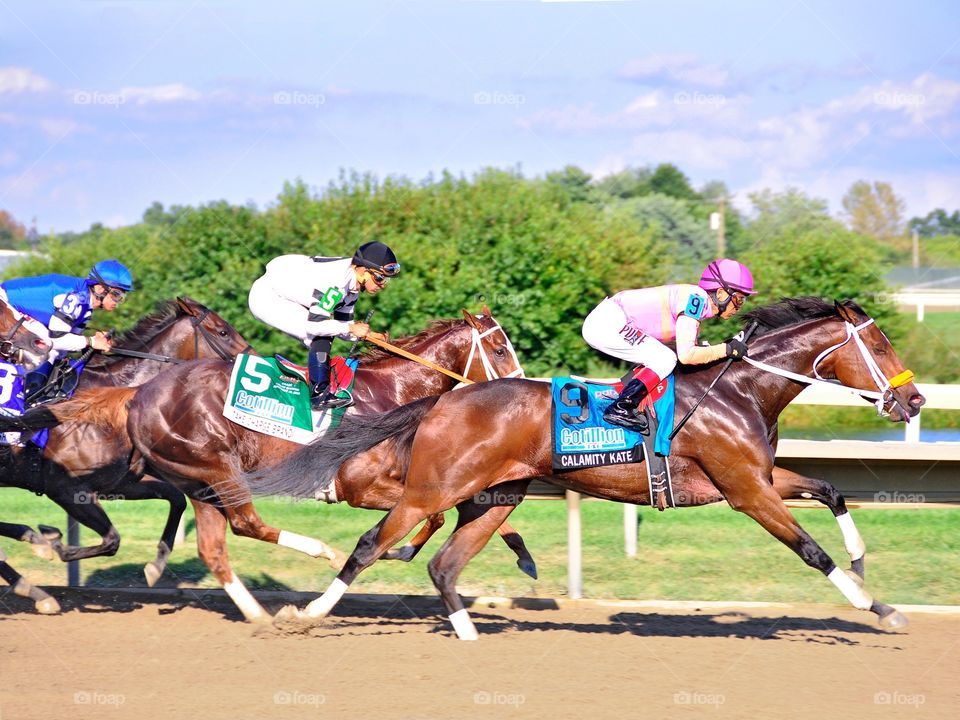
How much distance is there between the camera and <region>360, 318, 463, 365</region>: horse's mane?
21.7ft

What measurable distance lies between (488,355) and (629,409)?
55.8 inches

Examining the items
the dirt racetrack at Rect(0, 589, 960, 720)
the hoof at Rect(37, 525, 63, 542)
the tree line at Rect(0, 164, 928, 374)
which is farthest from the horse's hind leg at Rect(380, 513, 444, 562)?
the tree line at Rect(0, 164, 928, 374)

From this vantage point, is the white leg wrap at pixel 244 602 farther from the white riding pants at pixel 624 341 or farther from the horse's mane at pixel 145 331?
the white riding pants at pixel 624 341

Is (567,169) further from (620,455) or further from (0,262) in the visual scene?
(620,455)

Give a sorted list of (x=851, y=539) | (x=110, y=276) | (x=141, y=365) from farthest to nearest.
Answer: (x=141, y=365)
(x=110, y=276)
(x=851, y=539)

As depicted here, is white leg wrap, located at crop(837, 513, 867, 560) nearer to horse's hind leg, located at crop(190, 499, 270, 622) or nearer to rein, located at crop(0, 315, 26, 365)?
horse's hind leg, located at crop(190, 499, 270, 622)

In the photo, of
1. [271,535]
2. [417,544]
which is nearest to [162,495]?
[271,535]

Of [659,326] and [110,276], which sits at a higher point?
[110,276]

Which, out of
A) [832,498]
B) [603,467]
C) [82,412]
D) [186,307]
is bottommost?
[832,498]

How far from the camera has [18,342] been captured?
254 inches

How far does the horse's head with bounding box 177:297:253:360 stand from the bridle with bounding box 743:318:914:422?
11.5 feet

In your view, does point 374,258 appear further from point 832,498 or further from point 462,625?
point 832,498

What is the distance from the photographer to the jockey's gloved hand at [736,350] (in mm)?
5555

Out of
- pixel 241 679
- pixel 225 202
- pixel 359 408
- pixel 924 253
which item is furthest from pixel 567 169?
pixel 241 679
